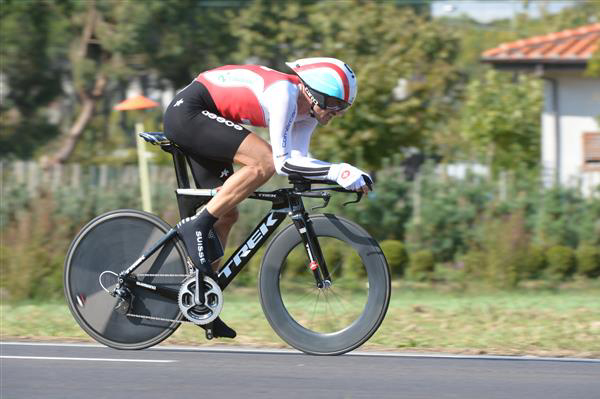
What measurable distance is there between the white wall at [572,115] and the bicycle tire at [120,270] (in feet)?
49.3

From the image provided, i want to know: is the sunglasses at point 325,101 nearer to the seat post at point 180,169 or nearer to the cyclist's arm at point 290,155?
the cyclist's arm at point 290,155

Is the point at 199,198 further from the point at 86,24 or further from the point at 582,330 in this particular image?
the point at 86,24

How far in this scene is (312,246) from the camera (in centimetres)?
646

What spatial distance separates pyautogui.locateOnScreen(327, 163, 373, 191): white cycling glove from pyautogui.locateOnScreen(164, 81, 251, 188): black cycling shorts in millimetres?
629

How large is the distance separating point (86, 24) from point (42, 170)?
12.0 m

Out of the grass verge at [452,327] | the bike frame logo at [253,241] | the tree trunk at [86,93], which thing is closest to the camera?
the bike frame logo at [253,241]

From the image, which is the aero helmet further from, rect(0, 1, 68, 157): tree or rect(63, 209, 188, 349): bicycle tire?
rect(0, 1, 68, 157): tree

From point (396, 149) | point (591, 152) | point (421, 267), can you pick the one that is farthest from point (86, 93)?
point (421, 267)

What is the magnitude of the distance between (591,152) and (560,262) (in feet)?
21.5

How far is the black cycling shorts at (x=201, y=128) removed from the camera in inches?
249

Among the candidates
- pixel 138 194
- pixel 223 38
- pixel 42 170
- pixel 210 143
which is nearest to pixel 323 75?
pixel 210 143

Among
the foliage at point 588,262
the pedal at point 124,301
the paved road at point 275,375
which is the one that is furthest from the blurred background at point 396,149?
the pedal at point 124,301

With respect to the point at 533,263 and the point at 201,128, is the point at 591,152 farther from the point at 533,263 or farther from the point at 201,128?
the point at 201,128

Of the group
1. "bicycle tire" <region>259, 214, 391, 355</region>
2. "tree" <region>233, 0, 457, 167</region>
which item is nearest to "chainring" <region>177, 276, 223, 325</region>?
"bicycle tire" <region>259, 214, 391, 355</region>
